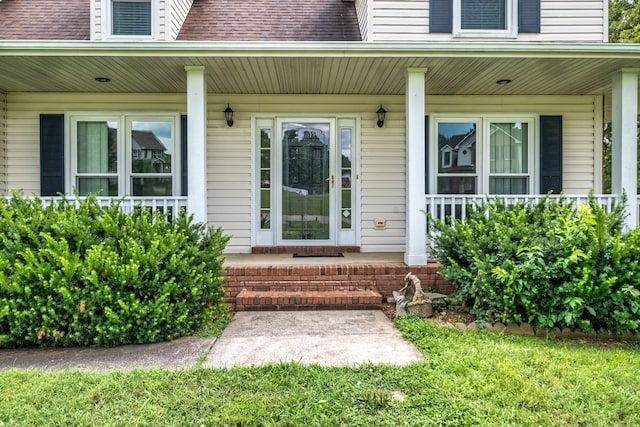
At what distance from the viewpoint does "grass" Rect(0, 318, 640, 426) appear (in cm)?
221

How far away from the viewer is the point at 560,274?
341 cm

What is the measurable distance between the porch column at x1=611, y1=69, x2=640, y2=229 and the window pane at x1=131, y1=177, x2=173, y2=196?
611cm

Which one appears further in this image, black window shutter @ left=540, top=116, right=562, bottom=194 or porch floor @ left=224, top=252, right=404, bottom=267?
black window shutter @ left=540, top=116, right=562, bottom=194

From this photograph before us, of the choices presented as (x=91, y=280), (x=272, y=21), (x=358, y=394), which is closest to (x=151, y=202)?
(x=91, y=280)

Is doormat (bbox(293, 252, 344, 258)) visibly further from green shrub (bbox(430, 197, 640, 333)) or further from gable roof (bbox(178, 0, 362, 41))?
gable roof (bbox(178, 0, 362, 41))

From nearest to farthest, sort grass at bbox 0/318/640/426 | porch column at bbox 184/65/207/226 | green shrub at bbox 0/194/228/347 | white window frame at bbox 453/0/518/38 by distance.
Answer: grass at bbox 0/318/640/426 → green shrub at bbox 0/194/228/347 → porch column at bbox 184/65/207/226 → white window frame at bbox 453/0/518/38

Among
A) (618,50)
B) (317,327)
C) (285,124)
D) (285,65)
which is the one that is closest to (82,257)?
(317,327)

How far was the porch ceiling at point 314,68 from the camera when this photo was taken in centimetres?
442

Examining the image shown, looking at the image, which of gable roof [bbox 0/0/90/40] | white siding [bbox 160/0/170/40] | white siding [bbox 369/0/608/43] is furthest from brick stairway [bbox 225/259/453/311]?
gable roof [bbox 0/0/90/40]

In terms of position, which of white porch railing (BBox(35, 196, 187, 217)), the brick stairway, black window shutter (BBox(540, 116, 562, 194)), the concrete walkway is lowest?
the concrete walkway

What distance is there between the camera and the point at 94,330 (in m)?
3.35

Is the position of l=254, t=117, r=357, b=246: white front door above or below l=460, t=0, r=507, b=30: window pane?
below

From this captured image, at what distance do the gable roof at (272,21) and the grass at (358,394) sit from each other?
16.4 ft

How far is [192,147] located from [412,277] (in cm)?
296
